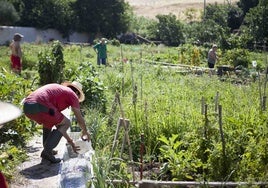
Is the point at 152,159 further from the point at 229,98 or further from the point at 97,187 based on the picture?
the point at 229,98

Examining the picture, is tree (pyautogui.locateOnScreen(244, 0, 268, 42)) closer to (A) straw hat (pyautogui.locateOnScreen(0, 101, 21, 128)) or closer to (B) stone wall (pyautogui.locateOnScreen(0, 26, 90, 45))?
(B) stone wall (pyautogui.locateOnScreen(0, 26, 90, 45))

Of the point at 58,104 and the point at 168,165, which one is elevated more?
the point at 58,104

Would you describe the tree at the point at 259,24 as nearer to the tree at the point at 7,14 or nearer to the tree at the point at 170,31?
the tree at the point at 170,31

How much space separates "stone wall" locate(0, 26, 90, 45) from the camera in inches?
1346

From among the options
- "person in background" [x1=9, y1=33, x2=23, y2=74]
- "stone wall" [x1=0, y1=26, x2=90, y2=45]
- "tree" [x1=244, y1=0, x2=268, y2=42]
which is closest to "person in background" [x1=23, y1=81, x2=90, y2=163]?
"person in background" [x1=9, y1=33, x2=23, y2=74]

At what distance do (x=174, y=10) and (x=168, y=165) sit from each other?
74113 millimetres

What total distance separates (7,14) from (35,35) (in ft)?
12.3

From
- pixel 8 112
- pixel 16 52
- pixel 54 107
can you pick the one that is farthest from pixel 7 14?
pixel 8 112

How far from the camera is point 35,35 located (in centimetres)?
3906

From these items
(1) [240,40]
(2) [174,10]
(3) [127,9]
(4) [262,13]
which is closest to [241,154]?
(1) [240,40]

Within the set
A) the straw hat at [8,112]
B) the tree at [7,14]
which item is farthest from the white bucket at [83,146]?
the tree at [7,14]

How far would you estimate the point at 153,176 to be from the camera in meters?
5.45

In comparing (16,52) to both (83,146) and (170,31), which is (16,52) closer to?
(83,146)

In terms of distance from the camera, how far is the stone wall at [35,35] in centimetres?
3419
